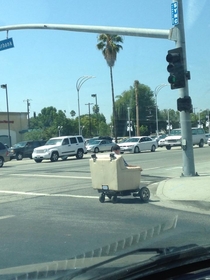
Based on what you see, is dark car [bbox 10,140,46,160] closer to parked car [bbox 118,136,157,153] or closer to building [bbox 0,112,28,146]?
parked car [bbox 118,136,157,153]

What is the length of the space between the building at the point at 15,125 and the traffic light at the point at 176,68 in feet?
178

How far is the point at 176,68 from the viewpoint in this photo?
16656 millimetres

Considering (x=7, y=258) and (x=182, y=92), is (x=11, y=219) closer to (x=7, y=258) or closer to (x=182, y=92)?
(x=7, y=258)

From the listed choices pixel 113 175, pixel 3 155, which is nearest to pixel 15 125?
pixel 3 155

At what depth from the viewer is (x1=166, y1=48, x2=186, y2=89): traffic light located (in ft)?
A: 54.2

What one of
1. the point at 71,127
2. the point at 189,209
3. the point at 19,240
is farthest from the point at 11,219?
the point at 71,127

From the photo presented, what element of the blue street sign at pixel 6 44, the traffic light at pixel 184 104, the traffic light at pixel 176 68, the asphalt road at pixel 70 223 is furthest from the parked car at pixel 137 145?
the asphalt road at pixel 70 223

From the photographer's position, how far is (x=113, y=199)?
12734 millimetres

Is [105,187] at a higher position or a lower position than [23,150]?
lower

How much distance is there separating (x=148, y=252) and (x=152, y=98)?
36.8 m

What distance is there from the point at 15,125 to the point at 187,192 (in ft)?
200

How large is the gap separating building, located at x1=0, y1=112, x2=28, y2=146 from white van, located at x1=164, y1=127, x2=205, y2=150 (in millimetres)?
32483

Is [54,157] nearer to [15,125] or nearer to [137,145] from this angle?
[137,145]

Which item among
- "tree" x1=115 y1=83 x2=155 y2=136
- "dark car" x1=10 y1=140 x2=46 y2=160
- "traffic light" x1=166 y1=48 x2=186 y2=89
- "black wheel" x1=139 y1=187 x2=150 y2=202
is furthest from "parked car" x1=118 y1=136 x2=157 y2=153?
"black wheel" x1=139 y1=187 x2=150 y2=202
